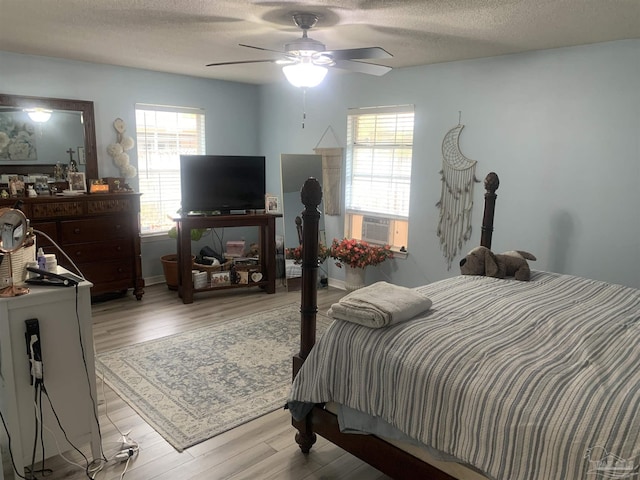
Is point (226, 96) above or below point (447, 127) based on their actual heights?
above

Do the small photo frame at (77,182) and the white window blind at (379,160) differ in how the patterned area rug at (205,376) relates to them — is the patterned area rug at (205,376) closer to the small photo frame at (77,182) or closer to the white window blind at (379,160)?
the white window blind at (379,160)

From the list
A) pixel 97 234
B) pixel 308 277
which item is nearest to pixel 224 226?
pixel 97 234

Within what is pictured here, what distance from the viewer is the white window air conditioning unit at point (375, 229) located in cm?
503

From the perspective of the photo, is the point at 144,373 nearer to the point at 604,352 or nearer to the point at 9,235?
the point at 9,235

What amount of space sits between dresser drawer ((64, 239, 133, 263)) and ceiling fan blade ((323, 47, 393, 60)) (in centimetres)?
294

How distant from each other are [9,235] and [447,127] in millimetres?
3601

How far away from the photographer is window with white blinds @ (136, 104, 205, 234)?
5.22 metres

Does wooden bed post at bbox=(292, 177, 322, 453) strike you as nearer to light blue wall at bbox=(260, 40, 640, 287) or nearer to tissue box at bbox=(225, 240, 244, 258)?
light blue wall at bbox=(260, 40, 640, 287)

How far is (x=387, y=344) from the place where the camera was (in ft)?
6.55

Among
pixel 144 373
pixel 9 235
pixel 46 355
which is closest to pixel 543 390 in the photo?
pixel 46 355

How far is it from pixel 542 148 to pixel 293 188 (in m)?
2.61

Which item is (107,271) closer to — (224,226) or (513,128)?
(224,226)

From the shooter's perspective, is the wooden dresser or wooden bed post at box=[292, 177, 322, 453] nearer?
wooden bed post at box=[292, 177, 322, 453]

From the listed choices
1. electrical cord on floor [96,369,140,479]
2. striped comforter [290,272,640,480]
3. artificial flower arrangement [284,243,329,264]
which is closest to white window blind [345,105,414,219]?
artificial flower arrangement [284,243,329,264]
